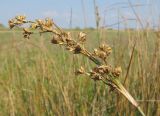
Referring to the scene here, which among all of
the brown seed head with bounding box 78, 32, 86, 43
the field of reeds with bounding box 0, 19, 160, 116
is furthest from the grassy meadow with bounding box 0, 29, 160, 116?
the brown seed head with bounding box 78, 32, 86, 43

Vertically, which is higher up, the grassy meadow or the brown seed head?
the brown seed head

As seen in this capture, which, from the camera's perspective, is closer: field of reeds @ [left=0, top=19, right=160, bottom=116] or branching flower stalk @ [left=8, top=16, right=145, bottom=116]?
branching flower stalk @ [left=8, top=16, right=145, bottom=116]

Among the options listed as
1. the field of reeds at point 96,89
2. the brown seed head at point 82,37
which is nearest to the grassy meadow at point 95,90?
the field of reeds at point 96,89

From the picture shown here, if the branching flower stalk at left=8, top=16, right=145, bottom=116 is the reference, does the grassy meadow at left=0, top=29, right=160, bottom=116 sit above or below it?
below

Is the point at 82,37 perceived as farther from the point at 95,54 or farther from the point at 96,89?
the point at 96,89

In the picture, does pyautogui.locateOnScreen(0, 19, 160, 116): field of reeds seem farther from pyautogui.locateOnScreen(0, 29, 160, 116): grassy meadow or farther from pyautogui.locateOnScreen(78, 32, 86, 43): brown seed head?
pyautogui.locateOnScreen(78, 32, 86, 43): brown seed head

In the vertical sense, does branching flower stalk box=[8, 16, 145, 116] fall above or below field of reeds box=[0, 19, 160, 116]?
above

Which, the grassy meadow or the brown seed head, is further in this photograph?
the grassy meadow

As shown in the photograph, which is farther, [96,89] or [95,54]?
[96,89]

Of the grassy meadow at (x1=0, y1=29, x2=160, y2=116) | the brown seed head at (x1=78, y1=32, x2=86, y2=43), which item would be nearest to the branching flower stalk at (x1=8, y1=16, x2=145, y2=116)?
the brown seed head at (x1=78, y1=32, x2=86, y2=43)

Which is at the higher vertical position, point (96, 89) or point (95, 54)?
point (95, 54)

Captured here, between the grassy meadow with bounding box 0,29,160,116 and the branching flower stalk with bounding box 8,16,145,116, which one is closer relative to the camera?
the branching flower stalk with bounding box 8,16,145,116

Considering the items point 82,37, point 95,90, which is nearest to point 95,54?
point 82,37

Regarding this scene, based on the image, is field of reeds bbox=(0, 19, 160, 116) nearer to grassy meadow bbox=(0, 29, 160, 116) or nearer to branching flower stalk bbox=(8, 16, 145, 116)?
grassy meadow bbox=(0, 29, 160, 116)
